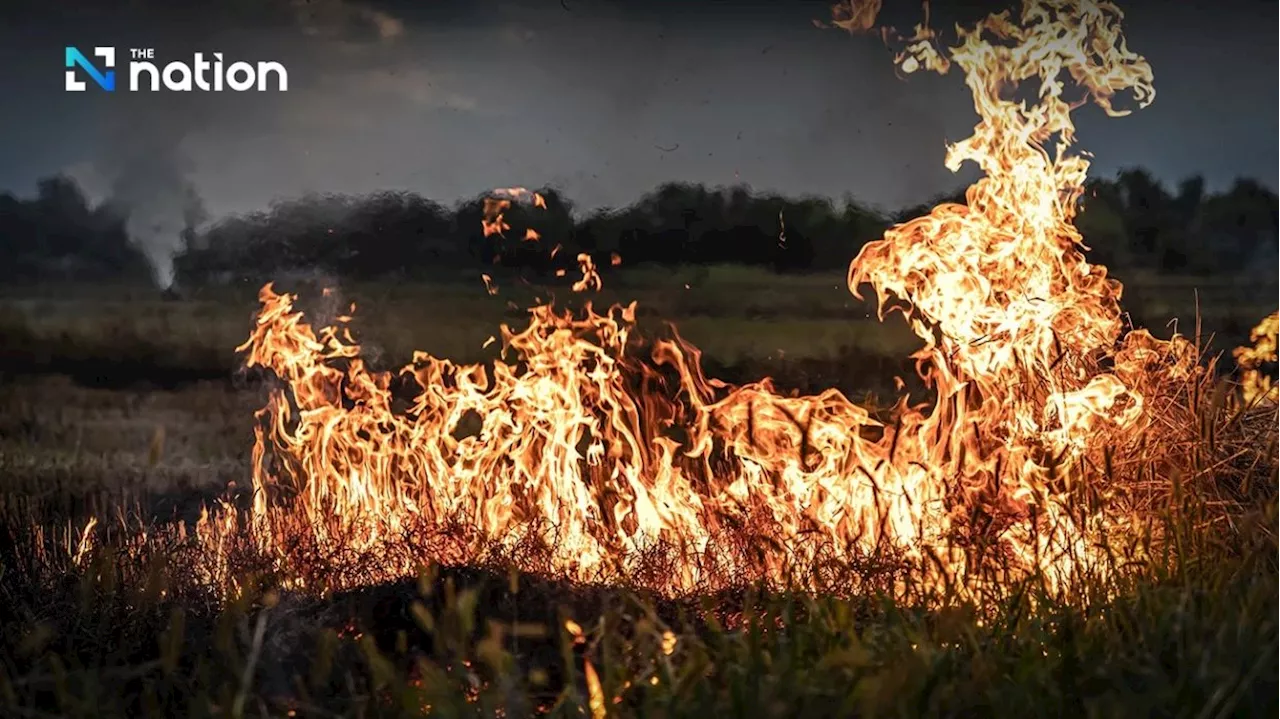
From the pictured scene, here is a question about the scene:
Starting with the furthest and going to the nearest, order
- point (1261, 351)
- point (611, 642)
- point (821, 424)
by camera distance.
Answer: point (1261, 351) → point (821, 424) → point (611, 642)

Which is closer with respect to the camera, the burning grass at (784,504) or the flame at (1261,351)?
the burning grass at (784,504)

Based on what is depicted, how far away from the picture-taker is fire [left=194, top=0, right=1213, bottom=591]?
6.36m

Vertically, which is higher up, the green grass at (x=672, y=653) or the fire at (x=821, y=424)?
the fire at (x=821, y=424)

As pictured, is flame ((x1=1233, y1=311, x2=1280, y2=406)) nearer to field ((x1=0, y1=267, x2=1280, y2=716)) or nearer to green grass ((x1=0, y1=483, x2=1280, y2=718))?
field ((x1=0, y1=267, x2=1280, y2=716))

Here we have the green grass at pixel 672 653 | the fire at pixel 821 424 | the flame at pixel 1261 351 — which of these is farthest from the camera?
the flame at pixel 1261 351

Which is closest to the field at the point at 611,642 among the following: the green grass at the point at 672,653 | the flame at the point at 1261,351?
the green grass at the point at 672,653

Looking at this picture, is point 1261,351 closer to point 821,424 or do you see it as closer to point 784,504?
point 821,424

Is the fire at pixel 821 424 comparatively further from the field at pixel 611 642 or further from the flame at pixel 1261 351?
the flame at pixel 1261 351

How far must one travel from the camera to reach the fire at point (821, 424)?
20.9ft

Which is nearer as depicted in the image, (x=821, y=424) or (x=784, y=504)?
(x=784, y=504)

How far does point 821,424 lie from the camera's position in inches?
275

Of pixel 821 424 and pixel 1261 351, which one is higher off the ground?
pixel 1261 351

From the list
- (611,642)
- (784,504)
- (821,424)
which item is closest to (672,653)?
(611,642)

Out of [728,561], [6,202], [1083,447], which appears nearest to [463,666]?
[728,561]
